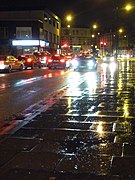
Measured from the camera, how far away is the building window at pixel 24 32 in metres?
65.5

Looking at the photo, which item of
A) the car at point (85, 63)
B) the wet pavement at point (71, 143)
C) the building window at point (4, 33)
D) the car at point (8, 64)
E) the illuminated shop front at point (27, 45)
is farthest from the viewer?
the building window at point (4, 33)

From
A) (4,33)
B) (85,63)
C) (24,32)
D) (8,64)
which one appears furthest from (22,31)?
(85,63)

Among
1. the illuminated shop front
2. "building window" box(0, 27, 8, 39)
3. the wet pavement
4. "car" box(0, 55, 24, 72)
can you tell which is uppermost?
"building window" box(0, 27, 8, 39)

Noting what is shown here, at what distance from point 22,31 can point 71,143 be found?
200 ft

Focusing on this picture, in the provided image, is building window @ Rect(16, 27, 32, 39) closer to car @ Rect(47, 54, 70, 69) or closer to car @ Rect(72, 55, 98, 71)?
car @ Rect(47, 54, 70, 69)

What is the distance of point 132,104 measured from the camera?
11242 mm

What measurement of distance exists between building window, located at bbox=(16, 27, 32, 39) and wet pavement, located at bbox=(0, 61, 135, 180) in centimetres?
5562

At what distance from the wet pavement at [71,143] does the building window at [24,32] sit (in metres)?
55.6

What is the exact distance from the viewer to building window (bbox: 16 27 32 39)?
6550cm

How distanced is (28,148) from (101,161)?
1419 mm

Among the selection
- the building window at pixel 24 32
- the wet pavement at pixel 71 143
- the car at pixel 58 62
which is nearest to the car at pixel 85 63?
the car at pixel 58 62

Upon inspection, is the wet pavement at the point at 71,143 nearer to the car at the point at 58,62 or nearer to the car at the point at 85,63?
the car at the point at 85,63

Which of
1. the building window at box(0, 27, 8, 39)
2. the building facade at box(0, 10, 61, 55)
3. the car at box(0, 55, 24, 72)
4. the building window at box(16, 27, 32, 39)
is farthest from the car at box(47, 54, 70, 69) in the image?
the building window at box(0, 27, 8, 39)

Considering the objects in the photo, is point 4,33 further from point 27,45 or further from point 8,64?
point 8,64
